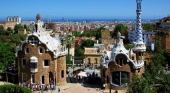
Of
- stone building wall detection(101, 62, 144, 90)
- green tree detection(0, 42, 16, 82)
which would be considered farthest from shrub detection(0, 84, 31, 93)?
stone building wall detection(101, 62, 144, 90)

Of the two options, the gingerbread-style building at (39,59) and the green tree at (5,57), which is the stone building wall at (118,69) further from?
the green tree at (5,57)

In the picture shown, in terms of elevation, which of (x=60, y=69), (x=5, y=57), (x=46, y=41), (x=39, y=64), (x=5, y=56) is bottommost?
(x=60, y=69)

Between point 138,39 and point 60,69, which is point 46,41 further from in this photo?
point 138,39

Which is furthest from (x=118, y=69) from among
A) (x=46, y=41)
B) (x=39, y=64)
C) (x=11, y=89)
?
(x=11, y=89)

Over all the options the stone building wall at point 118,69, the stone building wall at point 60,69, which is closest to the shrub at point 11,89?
the stone building wall at point 60,69

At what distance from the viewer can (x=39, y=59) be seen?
132 feet

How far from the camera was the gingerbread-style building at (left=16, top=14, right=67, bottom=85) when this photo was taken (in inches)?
1580

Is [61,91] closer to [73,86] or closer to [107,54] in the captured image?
[73,86]

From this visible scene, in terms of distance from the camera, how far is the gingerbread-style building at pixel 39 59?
40125 millimetres

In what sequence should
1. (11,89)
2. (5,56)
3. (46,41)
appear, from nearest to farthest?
1. (11,89)
2. (46,41)
3. (5,56)

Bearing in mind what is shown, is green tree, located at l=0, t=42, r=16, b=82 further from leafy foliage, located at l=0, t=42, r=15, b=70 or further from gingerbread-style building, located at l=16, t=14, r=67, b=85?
gingerbread-style building, located at l=16, t=14, r=67, b=85

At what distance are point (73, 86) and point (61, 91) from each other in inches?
103

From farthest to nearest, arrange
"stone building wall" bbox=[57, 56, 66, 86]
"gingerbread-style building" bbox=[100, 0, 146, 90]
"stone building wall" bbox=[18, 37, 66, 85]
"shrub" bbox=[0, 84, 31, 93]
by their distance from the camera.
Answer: "stone building wall" bbox=[57, 56, 66, 86] → "stone building wall" bbox=[18, 37, 66, 85] → "gingerbread-style building" bbox=[100, 0, 146, 90] → "shrub" bbox=[0, 84, 31, 93]

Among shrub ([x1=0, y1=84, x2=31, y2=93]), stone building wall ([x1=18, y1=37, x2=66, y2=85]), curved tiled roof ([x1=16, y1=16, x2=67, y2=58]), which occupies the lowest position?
shrub ([x1=0, y1=84, x2=31, y2=93])
